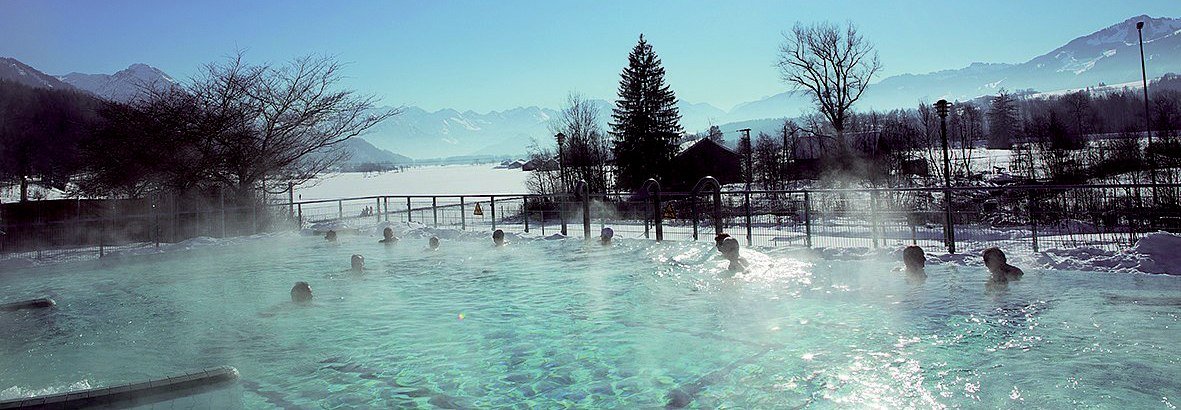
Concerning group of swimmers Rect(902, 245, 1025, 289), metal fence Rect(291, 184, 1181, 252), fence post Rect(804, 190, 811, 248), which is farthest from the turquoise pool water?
metal fence Rect(291, 184, 1181, 252)

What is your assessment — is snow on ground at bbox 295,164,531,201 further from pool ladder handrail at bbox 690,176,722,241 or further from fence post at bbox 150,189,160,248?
pool ladder handrail at bbox 690,176,722,241

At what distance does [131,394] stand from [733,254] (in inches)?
269

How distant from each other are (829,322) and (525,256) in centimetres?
620

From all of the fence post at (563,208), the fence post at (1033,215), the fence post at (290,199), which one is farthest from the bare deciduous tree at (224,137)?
the fence post at (1033,215)

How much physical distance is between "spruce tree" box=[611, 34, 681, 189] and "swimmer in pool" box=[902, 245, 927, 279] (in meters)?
29.2

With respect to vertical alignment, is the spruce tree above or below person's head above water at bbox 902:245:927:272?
above

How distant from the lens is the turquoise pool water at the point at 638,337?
4.20 meters

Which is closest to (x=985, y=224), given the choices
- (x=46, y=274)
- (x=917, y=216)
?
(x=917, y=216)

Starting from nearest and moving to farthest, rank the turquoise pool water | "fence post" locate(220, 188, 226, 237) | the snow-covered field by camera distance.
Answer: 1. the turquoise pool water
2. the snow-covered field
3. "fence post" locate(220, 188, 226, 237)

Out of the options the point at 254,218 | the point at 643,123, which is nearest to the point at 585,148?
the point at 643,123

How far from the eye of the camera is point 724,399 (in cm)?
404

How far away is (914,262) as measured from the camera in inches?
309

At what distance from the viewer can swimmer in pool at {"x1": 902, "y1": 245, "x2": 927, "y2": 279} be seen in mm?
7647

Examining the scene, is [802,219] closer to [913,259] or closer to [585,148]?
[913,259]
